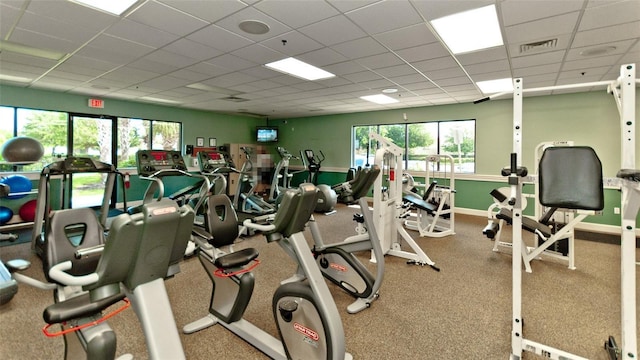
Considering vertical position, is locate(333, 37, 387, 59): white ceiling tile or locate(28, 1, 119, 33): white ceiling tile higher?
locate(333, 37, 387, 59): white ceiling tile

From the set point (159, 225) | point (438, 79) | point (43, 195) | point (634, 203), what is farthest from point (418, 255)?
point (43, 195)

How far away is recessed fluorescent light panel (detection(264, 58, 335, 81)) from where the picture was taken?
4.07 m

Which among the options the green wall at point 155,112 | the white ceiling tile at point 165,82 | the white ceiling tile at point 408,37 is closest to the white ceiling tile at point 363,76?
the white ceiling tile at point 408,37

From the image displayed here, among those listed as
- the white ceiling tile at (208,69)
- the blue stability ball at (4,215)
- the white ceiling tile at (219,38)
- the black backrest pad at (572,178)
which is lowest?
the blue stability ball at (4,215)

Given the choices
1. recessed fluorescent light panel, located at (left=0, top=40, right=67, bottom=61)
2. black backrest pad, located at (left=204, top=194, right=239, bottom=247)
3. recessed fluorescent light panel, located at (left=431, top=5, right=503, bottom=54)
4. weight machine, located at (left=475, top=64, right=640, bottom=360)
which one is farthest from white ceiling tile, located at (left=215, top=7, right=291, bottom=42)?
recessed fluorescent light panel, located at (left=0, top=40, right=67, bottom=61)

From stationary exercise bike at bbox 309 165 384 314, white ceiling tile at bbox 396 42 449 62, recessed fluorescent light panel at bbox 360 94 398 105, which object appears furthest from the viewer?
recessed fluorescent light panel at bbox 360 94 398 105

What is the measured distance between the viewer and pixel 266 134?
10.0 meters

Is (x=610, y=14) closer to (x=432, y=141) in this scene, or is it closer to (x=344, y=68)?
(x=344, y=68)

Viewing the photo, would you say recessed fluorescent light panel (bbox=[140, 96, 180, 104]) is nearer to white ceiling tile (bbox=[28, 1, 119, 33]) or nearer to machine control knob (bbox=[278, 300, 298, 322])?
white ceiling tile (bbox=[28, 1, 119, 33])

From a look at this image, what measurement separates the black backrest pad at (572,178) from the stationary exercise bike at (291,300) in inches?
64.2

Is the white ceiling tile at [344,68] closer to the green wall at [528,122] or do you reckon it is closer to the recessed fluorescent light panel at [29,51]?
the recessed fluorescent light panel at [29,51]

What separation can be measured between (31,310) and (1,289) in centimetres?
32

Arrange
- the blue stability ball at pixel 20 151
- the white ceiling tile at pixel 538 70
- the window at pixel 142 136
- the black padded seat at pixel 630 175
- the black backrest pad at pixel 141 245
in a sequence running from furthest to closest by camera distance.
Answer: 1. the window at pixel 142 136
2. the blue stability ball at pixel 20 151
3. the white ceiling tile at pixel 538 70
4. the black padded seat at pixel 630 175
5. the black backrest pad at pixel 141 245

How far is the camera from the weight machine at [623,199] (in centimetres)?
166
